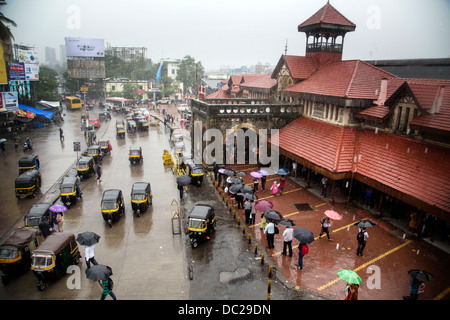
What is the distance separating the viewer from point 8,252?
490 inches

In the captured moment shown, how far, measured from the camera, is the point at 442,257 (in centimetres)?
1358

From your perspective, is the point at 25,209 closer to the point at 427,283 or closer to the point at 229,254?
the point at 229,254

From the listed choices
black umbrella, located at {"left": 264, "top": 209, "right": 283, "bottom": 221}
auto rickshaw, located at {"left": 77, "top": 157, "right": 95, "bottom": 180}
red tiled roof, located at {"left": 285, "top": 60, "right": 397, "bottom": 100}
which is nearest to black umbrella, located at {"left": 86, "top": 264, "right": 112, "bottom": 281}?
black umbrella, located at {"left": 264, "top": 209, "right": 283, "bottom": 221}

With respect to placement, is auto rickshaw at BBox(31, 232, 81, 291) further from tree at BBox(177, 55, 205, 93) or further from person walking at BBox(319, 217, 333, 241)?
tree at BBox(177, 55, 205, 93)

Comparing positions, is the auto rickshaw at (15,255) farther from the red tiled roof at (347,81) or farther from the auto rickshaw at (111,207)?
the red tiled roof at (347,81)

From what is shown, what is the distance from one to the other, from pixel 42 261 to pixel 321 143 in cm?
1814

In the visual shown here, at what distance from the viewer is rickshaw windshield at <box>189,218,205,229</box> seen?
15.2 meters

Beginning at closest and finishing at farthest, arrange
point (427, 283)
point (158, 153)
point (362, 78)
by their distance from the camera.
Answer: point (427, 283) → point (362, 78) → point (158, 153)

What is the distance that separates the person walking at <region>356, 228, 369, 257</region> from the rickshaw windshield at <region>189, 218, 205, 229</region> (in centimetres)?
756

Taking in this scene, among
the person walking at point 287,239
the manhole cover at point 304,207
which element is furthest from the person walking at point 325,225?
the manhole cover at point 304,207

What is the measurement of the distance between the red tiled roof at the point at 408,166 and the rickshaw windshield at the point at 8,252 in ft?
60.3

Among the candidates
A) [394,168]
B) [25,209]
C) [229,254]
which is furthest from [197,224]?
[25,209]
